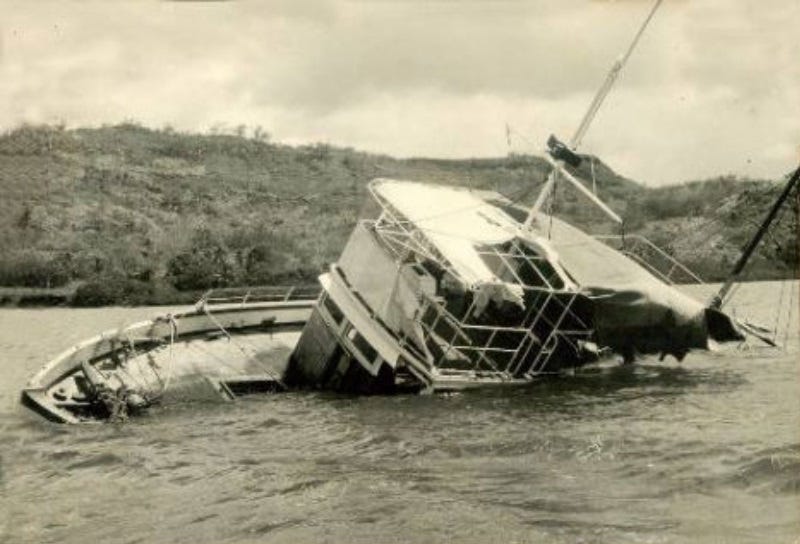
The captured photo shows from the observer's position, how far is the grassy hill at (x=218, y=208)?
53562mm

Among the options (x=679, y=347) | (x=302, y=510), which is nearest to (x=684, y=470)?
(x=302, y=510)

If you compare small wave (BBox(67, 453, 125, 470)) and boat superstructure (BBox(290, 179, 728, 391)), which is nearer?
small wave (BBox(67, 453, 125, 470))

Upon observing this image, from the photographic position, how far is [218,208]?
69.2m

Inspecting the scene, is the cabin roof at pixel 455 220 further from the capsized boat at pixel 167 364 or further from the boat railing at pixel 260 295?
the capsized boat at pixel 167 364

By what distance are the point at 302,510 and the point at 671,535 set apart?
478cm

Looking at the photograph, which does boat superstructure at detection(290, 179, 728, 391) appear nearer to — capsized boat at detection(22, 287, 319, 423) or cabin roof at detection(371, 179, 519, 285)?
cabin roof at detection(371, 179, 519, 285)

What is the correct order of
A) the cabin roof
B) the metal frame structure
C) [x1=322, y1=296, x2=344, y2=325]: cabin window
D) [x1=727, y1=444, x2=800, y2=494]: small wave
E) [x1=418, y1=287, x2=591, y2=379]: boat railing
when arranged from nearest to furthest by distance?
1. [x1=727, y1=444, x2=800, y2=494]: small wave
2. the cabin roof
3. the metal frame structure
4. [x1=418, y1=287, x2=591, y2=379]: boat railing
5. [x1=322, y1=296, x2=344, y2=325]: cabin window

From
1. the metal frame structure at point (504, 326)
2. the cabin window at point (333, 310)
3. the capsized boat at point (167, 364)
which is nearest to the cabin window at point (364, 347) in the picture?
the cabin window at point (333, 310)

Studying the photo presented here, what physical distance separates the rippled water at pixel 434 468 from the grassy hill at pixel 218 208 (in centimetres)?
2895

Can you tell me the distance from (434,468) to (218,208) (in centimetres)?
5737

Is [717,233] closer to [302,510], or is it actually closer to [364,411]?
[364,411]

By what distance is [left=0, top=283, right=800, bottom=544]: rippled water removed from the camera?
11344mm

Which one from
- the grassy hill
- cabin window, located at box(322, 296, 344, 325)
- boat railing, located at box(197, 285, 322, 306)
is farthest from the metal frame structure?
the grassy hill

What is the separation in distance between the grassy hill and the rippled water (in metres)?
28.9
